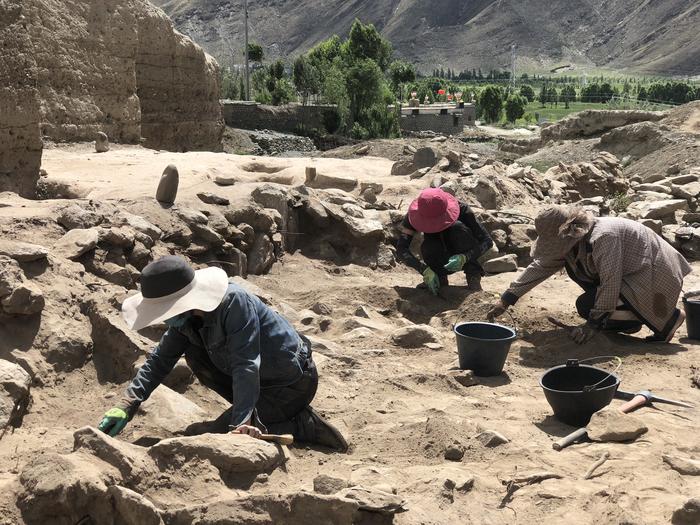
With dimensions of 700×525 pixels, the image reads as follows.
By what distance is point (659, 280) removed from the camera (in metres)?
4.91

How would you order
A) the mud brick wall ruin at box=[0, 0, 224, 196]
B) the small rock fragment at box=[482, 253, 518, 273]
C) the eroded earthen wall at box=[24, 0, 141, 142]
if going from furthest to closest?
the eroded earthen wall at box=[24, 0, 141, 142] → the small rock fragment at box=[482, 253, 518, 273] → the mud brick wall ruin at box=[0, 0, 224, 196]

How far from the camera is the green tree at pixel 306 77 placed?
133ft

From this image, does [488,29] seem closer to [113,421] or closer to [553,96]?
[553,96]

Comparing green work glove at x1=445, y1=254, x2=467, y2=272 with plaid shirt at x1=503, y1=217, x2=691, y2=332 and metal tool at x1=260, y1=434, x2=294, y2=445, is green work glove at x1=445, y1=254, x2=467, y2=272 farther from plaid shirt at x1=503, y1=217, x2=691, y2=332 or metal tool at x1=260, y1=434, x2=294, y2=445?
metal tool at x1=260, y1=434, x2=294, y2=445

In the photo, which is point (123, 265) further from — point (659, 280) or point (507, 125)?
point (507, 125)

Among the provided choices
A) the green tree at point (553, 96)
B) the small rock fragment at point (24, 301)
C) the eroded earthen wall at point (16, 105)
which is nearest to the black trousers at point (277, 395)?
the small rock fragment at point (24, 301)

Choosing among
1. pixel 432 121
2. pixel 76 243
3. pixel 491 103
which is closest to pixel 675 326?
pixel 76 243

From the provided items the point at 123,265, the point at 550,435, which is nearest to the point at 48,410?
the point at 123,265

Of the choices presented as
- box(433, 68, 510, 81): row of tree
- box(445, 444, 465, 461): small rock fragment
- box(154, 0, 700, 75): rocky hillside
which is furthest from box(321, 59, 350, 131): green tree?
box(433, 68, 510, 81): row of tree

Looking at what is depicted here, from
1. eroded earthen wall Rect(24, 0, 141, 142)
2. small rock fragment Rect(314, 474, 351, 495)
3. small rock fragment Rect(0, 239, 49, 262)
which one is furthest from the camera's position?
eroded earthen wall Rect(24, 0, 141, 142)

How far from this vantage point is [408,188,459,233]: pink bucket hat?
19.6 feet

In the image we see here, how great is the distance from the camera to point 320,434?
3432 mm

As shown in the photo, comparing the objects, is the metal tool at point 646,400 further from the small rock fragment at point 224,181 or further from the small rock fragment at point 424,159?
the small rock fragment at point 424,159

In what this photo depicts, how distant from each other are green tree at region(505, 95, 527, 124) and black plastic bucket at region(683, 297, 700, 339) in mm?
48901
